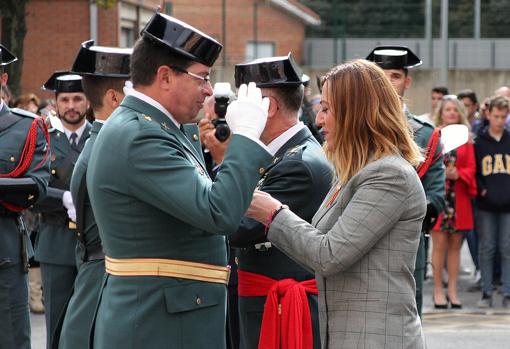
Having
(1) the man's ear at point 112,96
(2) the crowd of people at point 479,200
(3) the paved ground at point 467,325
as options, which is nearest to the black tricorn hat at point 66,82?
(1) the man's ear at point 112,96

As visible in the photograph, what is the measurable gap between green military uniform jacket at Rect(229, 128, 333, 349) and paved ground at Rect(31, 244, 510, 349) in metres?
4.22

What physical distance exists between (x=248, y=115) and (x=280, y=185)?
112cm

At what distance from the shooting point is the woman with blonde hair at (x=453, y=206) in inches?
435

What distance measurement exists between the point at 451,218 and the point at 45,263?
5505 millimetres

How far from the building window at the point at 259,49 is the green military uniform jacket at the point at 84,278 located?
80.0 ft

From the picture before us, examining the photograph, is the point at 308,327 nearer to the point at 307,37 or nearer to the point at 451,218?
the point at 451,218

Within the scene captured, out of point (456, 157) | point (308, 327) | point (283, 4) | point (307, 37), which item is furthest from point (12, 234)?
point (283, 4)

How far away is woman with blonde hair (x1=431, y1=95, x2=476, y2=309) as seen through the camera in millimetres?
11055

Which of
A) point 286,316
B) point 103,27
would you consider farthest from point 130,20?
point 286,316

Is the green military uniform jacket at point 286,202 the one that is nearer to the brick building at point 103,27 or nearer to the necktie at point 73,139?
the necktie at point 73,139

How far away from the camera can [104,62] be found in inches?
222

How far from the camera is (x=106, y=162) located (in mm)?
3846

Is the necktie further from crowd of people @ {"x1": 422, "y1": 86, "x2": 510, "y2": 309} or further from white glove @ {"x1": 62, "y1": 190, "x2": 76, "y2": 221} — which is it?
crowd of people @ {"x1": 422, "y1": 86, "x2": 510, "y2": 309}

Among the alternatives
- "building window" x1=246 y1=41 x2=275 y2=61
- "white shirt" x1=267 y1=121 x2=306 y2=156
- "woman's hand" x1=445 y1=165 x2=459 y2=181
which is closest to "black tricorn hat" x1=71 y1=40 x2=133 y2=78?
"white shirt" x1=267 y1=121 x2=306 y2=156
